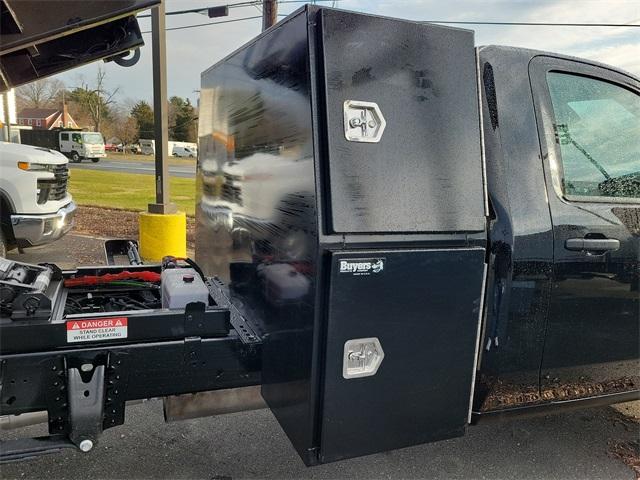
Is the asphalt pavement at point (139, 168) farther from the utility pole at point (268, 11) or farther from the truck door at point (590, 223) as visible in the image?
the truck door at point (590, 223)

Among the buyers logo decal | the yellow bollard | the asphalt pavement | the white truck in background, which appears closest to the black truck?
the buyers logo decal

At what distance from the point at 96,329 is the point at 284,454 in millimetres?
1458

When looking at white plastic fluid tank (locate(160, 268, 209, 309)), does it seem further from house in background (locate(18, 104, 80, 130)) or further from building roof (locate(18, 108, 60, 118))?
building roof (locate(18, 108, 60, 118))

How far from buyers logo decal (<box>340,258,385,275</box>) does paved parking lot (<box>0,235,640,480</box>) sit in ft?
4.88

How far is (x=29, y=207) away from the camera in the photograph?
5.55 m

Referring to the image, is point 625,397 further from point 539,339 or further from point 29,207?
point 29,207

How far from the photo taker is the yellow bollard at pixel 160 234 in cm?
671

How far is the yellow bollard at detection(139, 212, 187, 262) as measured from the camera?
6.71 metres

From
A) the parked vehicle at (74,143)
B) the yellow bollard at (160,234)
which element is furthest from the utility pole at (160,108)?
the parked vehicle at (74,143)

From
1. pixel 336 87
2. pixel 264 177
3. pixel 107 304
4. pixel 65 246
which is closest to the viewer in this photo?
pixel 336 87

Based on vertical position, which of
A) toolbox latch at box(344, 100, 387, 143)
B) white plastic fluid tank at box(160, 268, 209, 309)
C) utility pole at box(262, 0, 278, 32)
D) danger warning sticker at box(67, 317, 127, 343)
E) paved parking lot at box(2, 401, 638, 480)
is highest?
utility pole at box(262, 0, 278, 32)

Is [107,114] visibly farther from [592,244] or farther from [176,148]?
[592,244]

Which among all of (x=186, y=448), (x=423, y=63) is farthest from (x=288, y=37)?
(x=186, y=448)

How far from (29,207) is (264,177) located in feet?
14.3
